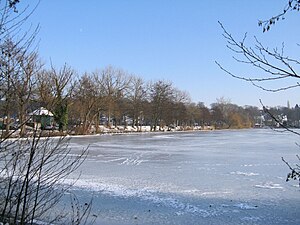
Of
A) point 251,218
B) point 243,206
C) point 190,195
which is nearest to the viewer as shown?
point 251,218

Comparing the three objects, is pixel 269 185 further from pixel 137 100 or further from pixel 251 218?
pixel 137 100

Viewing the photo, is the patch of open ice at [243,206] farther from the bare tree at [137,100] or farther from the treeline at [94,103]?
the bare tree at [137,100]

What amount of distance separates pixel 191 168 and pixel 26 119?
995 centimetres

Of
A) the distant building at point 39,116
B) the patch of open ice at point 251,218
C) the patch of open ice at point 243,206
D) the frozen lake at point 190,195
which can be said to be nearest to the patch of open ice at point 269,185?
the frozen lake at point 190,195

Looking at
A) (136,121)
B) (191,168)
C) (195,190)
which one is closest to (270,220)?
(195,190)

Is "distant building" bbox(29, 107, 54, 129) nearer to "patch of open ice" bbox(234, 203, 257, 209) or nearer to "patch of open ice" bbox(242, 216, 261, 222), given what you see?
"patch of open ice" bbox(242, 216, 261, 222)

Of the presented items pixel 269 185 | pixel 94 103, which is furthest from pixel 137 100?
pixel 269 185

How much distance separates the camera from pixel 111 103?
167ft

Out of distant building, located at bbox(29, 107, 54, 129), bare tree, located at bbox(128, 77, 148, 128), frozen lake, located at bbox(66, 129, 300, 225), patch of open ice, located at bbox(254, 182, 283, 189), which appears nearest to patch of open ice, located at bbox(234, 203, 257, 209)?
frozen lake, located at bbox(66, 129, 300, 225)

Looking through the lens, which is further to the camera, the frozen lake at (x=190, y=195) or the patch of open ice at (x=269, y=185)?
the patch of open ice at (x=269, y=185)

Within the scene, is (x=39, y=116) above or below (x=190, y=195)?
above

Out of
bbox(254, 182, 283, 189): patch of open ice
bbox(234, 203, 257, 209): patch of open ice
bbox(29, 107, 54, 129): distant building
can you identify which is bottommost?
bbox(234, 203, 257, 209): patch of open ice

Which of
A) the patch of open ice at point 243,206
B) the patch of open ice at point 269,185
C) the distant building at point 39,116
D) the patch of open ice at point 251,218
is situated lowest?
the patch of open ice at point 251,218

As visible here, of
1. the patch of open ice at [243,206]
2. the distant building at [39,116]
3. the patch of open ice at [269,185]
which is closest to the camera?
the distant building at [39,116]
